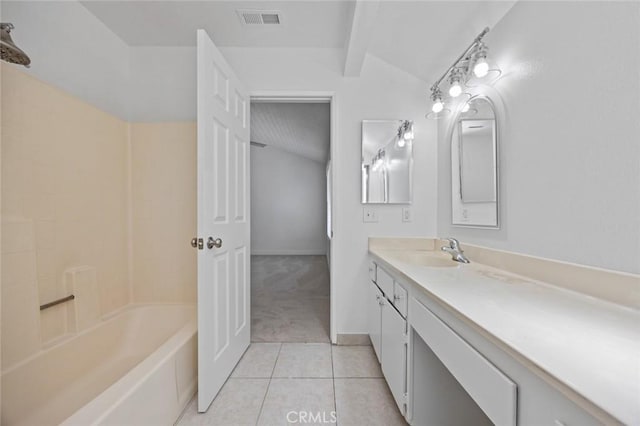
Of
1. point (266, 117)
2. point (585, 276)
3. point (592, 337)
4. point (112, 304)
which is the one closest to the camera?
point (592, 337)

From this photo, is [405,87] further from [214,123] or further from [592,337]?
[592,337]

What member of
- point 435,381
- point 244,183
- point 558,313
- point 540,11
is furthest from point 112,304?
point 540,11

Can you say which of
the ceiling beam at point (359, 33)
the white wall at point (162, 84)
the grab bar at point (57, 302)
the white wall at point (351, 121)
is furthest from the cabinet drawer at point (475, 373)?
the white wall at point (162, 84)

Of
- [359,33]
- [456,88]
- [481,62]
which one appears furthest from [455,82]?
[359,33]

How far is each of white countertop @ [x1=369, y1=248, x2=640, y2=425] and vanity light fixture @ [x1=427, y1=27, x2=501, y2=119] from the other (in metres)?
1.08

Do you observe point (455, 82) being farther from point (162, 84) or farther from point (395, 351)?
point (162, 84)

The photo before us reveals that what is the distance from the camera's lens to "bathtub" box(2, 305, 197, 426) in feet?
3.40

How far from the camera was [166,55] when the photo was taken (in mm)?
2072

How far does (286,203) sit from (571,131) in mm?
6616

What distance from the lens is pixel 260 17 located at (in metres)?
1.77

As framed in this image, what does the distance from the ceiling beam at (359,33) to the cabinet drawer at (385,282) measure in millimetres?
1503

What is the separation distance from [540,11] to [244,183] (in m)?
1.92

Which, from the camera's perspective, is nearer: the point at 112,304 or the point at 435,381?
the point at 435,381

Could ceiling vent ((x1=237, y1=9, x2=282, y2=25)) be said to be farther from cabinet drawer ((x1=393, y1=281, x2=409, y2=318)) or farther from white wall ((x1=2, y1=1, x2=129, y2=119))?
cabinet drawer ((x1=393, y1=281, x2=409, y2=318))
